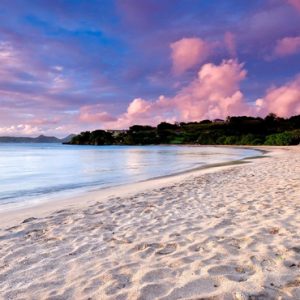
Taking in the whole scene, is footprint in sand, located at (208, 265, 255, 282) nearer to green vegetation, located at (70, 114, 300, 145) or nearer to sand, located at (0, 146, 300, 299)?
sand, located at (0, 146, 300, 299)

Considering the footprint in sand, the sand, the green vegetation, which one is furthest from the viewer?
the green vegetation

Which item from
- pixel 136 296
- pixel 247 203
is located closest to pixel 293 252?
pixel 136 296

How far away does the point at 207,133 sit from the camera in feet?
449

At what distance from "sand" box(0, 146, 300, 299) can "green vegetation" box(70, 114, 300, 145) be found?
98317mm

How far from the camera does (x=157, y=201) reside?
9750 mm

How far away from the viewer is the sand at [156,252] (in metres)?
3.75

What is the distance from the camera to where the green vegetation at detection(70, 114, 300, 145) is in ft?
405

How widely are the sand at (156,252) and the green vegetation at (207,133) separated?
98.3 metres

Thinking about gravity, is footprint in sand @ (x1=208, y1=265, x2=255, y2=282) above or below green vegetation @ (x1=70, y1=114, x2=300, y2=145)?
below

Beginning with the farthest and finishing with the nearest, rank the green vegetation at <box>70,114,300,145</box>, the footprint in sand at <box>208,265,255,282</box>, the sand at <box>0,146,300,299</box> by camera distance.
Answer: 1. the green vegetation at <box>70,114,300,145</box>
2. the footprint in sand at <box>208,265,255,282</box>
3. the sand at <box>0,146,300,299</box>

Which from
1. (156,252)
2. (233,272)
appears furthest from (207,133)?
(233,272)

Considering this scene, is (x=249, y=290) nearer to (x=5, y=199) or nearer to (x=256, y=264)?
(x=256, y=264)

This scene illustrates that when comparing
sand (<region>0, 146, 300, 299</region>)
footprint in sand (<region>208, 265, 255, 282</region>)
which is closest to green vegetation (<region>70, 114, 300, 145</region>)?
sand (<region>0, 146, 300, 299</region>)

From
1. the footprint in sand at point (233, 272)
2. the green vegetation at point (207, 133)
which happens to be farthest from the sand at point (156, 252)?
the green vegetation at point (207, 133)
